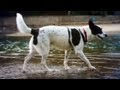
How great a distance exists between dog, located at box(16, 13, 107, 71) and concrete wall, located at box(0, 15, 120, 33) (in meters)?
0.05

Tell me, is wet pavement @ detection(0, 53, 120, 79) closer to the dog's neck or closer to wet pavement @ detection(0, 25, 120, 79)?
wet pavement @ detection(0, 25, 120, 79)

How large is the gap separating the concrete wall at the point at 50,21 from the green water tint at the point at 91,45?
0.43 ft

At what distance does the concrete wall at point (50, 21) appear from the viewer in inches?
114

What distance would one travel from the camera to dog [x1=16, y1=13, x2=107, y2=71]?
285 cm

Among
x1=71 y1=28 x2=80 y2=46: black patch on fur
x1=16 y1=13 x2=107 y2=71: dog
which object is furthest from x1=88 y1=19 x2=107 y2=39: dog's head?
x1=71 y1=28 x2=80 y2=46: black patch on fur

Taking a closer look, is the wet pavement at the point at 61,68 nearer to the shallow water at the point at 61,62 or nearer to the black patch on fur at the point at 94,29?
the shallow water at the point at 61,62

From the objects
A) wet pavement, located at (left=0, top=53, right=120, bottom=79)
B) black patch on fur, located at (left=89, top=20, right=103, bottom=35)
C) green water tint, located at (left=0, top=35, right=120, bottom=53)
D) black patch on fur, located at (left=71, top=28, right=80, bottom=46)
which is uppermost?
black patch on fur, located at (left=89, top=20, right=103, bottom=35)

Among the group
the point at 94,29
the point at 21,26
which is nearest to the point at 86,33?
the point at 94,29

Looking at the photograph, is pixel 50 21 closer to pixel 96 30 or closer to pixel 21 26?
pixel 21 26

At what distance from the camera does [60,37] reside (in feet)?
9.44

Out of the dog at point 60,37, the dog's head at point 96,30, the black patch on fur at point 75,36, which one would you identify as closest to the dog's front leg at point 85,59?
the dog at point 60,37

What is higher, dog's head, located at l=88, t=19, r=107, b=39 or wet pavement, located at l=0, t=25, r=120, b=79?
dog's head, located at l=88, t=19, r=107, b=39

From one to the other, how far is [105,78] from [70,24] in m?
0.67

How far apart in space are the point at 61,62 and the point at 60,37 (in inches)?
10.4
